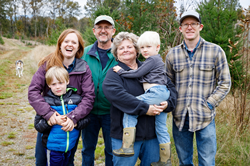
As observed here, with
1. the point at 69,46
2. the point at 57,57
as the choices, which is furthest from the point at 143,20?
the point at 57,57

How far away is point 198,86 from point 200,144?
71cm

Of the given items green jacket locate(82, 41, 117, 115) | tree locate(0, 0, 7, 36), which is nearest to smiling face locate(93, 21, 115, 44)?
green jacket locate(82, 41, 117, 115)

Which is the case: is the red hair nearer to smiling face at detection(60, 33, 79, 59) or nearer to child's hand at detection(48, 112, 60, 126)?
smiling face at detection(60, 33, 79, 59)

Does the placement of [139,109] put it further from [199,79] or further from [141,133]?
[199,79]

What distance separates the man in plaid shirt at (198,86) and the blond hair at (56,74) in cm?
137

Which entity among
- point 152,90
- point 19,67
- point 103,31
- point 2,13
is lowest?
point 152,90

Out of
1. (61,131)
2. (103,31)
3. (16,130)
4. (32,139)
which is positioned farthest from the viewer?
(16,130)

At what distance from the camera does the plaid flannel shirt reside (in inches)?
86.9

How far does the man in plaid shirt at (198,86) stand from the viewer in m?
2.22

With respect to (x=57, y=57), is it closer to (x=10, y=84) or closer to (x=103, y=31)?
(x=103, y=31)

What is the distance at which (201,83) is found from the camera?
2.27 metres

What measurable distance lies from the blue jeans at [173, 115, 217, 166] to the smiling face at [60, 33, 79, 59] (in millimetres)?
1651

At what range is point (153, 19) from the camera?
6.32 m

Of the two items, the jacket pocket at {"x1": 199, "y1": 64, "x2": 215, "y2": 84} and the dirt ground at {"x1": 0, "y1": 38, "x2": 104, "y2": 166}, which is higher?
the jacket pocket at {"x1": 199, "y1": 64, "x2": 215, "y2": 84}
